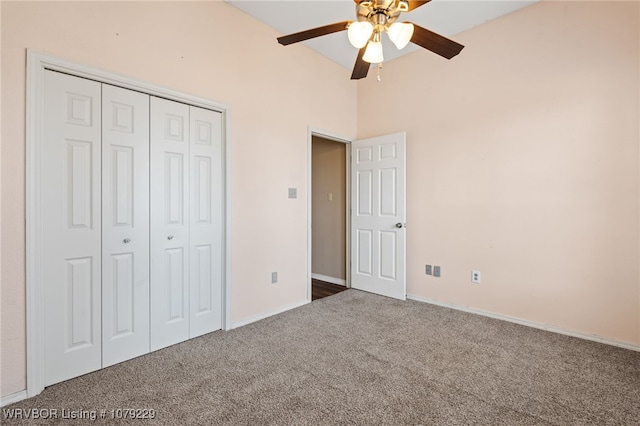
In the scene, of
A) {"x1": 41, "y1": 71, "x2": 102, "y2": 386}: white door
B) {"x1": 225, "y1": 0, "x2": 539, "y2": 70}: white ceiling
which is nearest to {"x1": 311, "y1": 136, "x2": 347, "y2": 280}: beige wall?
{"x1": 225, "y1": 0, "x2": 539, "y2": 70}: white ceiling

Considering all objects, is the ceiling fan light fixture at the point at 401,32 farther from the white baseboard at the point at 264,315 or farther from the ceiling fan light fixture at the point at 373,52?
the white baseboard at the point at 264,315

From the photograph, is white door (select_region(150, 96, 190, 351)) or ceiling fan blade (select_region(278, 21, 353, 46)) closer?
ceiling fan blade (select_region(278, 21, 353, 46))

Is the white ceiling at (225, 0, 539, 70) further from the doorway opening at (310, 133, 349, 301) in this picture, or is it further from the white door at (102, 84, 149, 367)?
the doorway opening at (310, 133, 349, 301)

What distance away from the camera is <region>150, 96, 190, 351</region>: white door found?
2299mm

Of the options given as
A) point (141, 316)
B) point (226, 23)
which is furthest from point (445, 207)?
point (141, 316)

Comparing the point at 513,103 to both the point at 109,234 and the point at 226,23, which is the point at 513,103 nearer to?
the point at 226,23

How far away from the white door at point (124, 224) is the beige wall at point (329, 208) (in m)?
2.70

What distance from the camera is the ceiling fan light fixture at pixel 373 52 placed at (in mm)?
1869

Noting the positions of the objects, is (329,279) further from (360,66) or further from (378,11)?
(378,11)

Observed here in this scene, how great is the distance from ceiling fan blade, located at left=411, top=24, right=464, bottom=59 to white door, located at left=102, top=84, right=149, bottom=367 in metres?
1.96

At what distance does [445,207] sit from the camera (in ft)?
11.0

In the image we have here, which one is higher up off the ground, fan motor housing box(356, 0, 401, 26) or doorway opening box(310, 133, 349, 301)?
fan motor housing box(356, 0, 401, 26)

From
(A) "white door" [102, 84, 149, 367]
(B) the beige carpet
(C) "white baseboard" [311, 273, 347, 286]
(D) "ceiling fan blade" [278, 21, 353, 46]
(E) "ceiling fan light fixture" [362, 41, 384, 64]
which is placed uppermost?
(D) "ceiling fan blade" [278, 21, 353, 46]

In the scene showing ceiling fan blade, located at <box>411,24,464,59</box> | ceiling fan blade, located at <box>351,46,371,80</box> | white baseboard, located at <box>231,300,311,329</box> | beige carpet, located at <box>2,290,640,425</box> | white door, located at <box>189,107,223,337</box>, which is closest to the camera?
beige carpet, located at <box>2,290,640,425</box>
